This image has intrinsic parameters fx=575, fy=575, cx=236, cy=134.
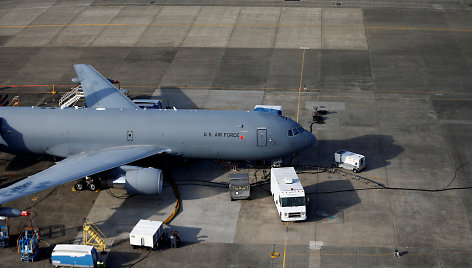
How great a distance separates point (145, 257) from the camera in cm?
4150

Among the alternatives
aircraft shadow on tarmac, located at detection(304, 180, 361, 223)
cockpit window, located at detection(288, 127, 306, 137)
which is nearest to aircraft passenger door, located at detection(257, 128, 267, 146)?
cockpit window, located at detection(288, 127, 306, 137)

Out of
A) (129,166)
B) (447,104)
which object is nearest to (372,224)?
(129,166)

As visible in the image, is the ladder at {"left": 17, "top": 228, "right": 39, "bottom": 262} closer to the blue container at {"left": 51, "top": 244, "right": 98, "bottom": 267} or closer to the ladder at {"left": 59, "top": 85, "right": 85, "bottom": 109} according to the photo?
the blue container at {"left": 51, "top": 244, "right": 98, "bottom": 267}

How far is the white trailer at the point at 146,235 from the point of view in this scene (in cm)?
4144

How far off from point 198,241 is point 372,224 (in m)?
13.6

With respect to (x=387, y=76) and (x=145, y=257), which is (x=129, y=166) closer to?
(x=145, y=257)

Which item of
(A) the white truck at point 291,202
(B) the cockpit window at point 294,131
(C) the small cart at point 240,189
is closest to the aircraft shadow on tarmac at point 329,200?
(A) the white truck at point 291,202

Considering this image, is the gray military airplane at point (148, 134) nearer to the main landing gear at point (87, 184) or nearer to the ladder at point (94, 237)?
the main landing gear at point (87, 184)

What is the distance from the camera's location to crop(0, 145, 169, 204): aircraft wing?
42531mm

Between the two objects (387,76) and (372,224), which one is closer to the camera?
(372,224)

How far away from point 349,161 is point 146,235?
20517 millimetres

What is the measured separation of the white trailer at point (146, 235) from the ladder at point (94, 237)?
234 cm

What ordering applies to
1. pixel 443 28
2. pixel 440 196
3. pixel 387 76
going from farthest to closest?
1. pixel 443 28
2. pixel 387 76
3. pixel 440 196

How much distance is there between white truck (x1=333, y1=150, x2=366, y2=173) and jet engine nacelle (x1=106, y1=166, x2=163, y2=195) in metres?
16.6
